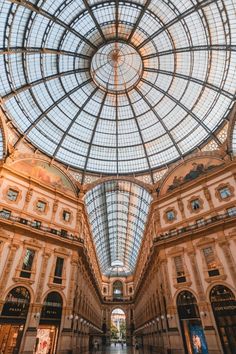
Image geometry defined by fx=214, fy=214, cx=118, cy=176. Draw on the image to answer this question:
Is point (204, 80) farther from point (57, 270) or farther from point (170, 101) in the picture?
point (57, 270)

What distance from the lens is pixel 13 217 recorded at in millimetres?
26484

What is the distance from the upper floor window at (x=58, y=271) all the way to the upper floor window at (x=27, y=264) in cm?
334

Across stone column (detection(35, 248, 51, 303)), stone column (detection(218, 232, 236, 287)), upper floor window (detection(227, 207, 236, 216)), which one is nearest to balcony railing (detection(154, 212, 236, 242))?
upper floor window (detection(227, 207, 236, 216))

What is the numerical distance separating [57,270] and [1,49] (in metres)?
27.2

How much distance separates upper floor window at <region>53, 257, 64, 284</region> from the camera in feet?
88.9

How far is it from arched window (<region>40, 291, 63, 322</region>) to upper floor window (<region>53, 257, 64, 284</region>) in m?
1.36

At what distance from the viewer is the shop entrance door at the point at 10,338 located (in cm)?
2161

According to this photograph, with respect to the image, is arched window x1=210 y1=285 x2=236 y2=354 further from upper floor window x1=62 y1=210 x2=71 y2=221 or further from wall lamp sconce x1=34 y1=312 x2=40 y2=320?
upper floor window x1=62 y1=210 x2=71 y2=221

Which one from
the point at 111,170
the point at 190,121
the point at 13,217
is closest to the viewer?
the point at 13,217

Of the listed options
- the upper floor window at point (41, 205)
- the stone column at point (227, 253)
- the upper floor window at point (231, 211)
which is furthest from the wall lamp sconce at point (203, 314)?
the upper floor window at point (41, 205)

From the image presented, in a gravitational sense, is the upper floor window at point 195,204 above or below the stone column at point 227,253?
above

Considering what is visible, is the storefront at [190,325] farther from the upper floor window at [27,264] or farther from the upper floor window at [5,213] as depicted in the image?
the upper floor window at [5,213]

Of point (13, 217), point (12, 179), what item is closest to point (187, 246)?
point (13, 217)

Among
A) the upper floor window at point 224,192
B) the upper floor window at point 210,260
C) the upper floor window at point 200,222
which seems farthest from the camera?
the upper floor window at point 200,222
